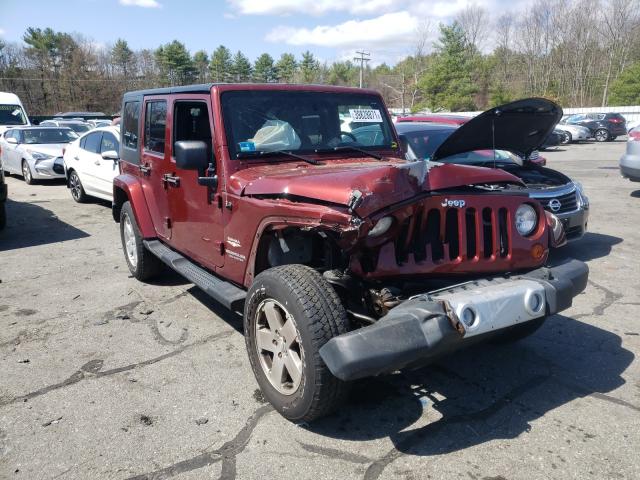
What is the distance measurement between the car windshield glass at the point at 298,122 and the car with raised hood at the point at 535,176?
1.13 m

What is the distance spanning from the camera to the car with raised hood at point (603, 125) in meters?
29.5

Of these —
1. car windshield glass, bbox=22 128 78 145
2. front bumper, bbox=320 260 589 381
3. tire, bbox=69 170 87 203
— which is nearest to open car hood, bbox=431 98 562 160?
front bumper, bbox=320 260 589 381

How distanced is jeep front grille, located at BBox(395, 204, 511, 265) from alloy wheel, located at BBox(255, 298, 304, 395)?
0.73 meters

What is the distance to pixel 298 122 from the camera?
413 cm

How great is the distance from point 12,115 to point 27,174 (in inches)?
288

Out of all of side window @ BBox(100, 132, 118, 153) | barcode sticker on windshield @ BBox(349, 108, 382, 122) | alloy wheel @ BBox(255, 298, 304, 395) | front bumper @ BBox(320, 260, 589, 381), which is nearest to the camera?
front bumper @ BBox(320, 260, 589, 381)

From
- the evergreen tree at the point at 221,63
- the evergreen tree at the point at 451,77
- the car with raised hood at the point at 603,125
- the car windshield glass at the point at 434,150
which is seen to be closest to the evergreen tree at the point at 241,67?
the evergreen tree at the point at 221,63

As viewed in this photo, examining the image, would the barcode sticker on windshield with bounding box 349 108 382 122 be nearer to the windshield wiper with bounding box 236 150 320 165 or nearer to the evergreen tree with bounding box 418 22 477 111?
the windshield wiper with bounding box 236 150 320 165

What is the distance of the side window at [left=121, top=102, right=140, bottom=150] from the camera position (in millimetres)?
5574

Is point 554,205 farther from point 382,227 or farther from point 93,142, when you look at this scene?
point 93,142

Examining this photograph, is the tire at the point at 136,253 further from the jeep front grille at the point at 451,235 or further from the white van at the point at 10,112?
the white van at the point at 10,112

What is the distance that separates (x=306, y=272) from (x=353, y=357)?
65 centimetres

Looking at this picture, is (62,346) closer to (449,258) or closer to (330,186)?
(330,186)

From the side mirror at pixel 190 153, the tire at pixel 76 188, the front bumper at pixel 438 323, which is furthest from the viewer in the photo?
the tire at pixel 76 188
